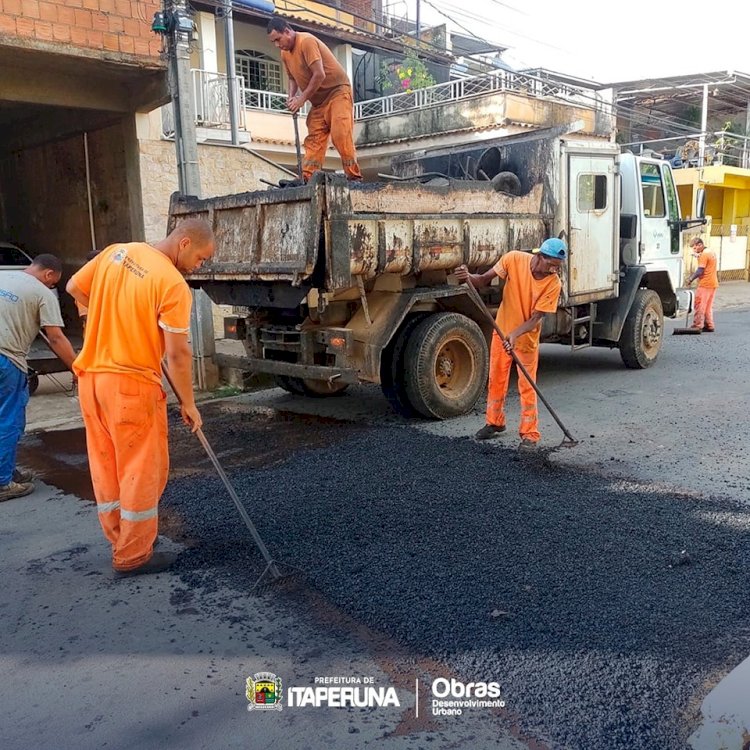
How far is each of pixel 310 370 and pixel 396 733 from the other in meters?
4.05

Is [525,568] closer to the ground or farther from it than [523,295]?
closer to the ground

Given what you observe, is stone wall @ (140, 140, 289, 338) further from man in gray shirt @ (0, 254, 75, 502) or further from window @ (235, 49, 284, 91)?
window @ (235, 49, 284, 91)

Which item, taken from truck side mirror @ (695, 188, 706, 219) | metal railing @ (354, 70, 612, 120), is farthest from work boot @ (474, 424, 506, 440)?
metal railing @ (354, 70, 612, 120)

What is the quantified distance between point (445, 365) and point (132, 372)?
3815 millimetres

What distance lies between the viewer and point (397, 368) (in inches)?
258

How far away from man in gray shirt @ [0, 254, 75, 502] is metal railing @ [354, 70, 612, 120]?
13465 mm

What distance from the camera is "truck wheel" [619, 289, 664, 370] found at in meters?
8.66

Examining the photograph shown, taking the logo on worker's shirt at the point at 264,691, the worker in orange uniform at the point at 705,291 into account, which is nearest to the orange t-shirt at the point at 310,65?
the logo on worker's shirt at the point at 264,691

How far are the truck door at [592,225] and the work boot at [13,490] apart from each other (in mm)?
5434

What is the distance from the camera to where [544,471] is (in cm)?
505

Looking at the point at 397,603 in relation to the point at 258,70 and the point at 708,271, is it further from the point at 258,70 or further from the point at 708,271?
the point at 258,70

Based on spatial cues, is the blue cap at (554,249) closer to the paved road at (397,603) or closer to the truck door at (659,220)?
the paved road at (397,603)

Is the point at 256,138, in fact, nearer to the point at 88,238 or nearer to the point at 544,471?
the point at 88,238

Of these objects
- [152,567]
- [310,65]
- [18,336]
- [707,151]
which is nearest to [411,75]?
[707,151]
